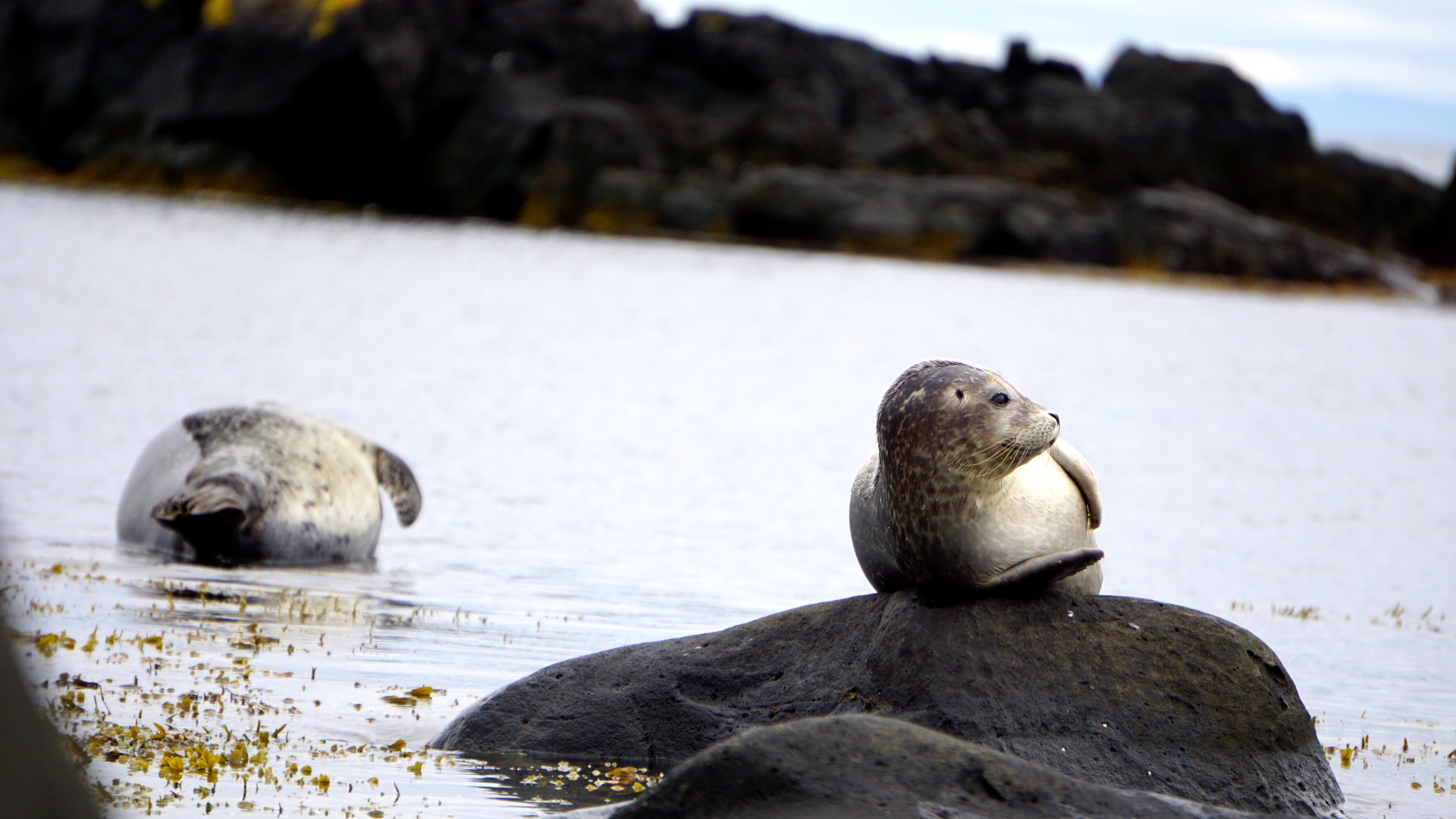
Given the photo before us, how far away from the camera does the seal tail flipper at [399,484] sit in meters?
10.8

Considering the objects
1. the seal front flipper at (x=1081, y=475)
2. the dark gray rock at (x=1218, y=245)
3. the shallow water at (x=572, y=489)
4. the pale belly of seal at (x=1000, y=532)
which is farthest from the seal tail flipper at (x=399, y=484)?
the dark gray rock at (x=1218, y=245)

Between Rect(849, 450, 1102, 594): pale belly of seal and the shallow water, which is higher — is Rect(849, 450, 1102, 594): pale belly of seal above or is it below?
above

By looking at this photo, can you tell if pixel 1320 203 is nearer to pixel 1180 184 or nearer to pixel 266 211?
pixel 1180 184

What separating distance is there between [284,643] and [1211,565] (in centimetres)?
740

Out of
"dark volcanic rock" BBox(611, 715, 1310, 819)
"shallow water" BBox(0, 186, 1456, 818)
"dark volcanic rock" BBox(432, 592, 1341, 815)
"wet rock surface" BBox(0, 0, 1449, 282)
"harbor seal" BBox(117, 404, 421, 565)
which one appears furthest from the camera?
"wet rock surface" BBox(0, 0, 1449, 282)

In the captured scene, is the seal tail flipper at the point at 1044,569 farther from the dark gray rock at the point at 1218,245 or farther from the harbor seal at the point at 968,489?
the dark gray rock at the point at 1218,245

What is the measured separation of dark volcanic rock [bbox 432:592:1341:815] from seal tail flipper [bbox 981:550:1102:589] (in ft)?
0.29

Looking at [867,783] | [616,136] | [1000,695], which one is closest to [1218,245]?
[616,136]

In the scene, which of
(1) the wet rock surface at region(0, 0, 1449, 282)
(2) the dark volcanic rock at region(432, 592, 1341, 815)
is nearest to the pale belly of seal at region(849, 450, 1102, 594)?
(2) the dark volcanic rock at region(432, 592, 1341, 815)

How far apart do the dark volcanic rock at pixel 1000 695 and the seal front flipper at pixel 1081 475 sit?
0.39m

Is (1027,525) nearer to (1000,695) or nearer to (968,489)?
(968,489)

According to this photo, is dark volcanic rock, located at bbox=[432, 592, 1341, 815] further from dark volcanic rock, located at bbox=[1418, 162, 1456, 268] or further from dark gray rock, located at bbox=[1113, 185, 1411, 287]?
dark volcanic rock, located at bbox=[1418, 162, 1456, 268]

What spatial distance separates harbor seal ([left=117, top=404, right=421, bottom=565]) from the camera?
9969 millimetres

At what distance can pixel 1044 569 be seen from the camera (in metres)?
6.15
